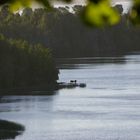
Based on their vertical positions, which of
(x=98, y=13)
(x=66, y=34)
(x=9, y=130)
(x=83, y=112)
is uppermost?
(x=66, y=34)

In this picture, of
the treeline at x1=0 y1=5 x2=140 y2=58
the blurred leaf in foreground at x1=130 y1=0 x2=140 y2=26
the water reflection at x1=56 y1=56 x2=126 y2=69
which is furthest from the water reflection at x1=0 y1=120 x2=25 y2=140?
the treeline at x1=0 y1=5 x2=140 y2=58

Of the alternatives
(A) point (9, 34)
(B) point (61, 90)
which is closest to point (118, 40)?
(A) point (9, 34)

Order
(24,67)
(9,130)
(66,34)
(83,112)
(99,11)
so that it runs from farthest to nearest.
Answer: (66,34), (24,67), (83,112), (9,130), (99,11)

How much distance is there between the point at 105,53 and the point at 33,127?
114764mm

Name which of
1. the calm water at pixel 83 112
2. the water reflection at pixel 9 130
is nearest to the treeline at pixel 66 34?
the calm water at pixel 83 112

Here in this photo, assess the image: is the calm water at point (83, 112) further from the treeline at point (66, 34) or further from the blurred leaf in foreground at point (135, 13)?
the treeline at point (66, 34)

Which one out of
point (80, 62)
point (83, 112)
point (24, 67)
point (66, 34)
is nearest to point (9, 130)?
point (83, 112)

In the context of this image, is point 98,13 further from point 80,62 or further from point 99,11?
point 80,62

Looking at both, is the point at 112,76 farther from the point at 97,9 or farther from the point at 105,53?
the point at 97,9

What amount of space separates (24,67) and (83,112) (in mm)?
30107

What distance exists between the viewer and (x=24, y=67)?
7762 cm

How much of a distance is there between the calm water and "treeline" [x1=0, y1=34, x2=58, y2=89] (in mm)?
5971

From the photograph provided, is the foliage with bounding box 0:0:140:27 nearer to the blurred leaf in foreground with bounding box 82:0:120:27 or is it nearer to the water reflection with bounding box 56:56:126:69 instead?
the blurred leaf in foreground with bounding box 82:0:120:27

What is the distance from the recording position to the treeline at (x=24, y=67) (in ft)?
241
